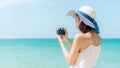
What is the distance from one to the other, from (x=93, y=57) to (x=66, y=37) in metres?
0.31

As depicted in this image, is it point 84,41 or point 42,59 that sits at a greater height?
point 84,41

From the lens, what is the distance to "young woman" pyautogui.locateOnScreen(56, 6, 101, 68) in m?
2.98

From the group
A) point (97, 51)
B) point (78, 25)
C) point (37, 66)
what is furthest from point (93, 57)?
point (37, 66)

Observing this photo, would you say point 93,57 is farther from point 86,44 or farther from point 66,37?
point 66,37

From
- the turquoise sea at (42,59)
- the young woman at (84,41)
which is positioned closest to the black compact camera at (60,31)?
the young woman at (84,41)

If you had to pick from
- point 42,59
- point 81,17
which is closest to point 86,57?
point 81,17

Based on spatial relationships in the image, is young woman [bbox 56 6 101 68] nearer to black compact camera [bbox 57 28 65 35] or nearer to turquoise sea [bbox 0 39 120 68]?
black compact camera [bbox 57 28 65 35]

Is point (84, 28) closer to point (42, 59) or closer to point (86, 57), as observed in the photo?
point (86, 57)

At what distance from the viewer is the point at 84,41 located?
2979 millimetres

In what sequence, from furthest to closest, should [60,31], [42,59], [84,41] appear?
[42,59], [60,31], [84,41]

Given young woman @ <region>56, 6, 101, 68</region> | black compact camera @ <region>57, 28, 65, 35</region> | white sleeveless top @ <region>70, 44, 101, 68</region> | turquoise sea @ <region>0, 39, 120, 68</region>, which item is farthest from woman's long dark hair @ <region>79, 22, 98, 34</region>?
turquoise sea @ <region>0, 39, 120, 68</region>

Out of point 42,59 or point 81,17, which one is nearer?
point 81,17

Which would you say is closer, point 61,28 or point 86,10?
point 86,10

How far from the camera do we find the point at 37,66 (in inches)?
518
